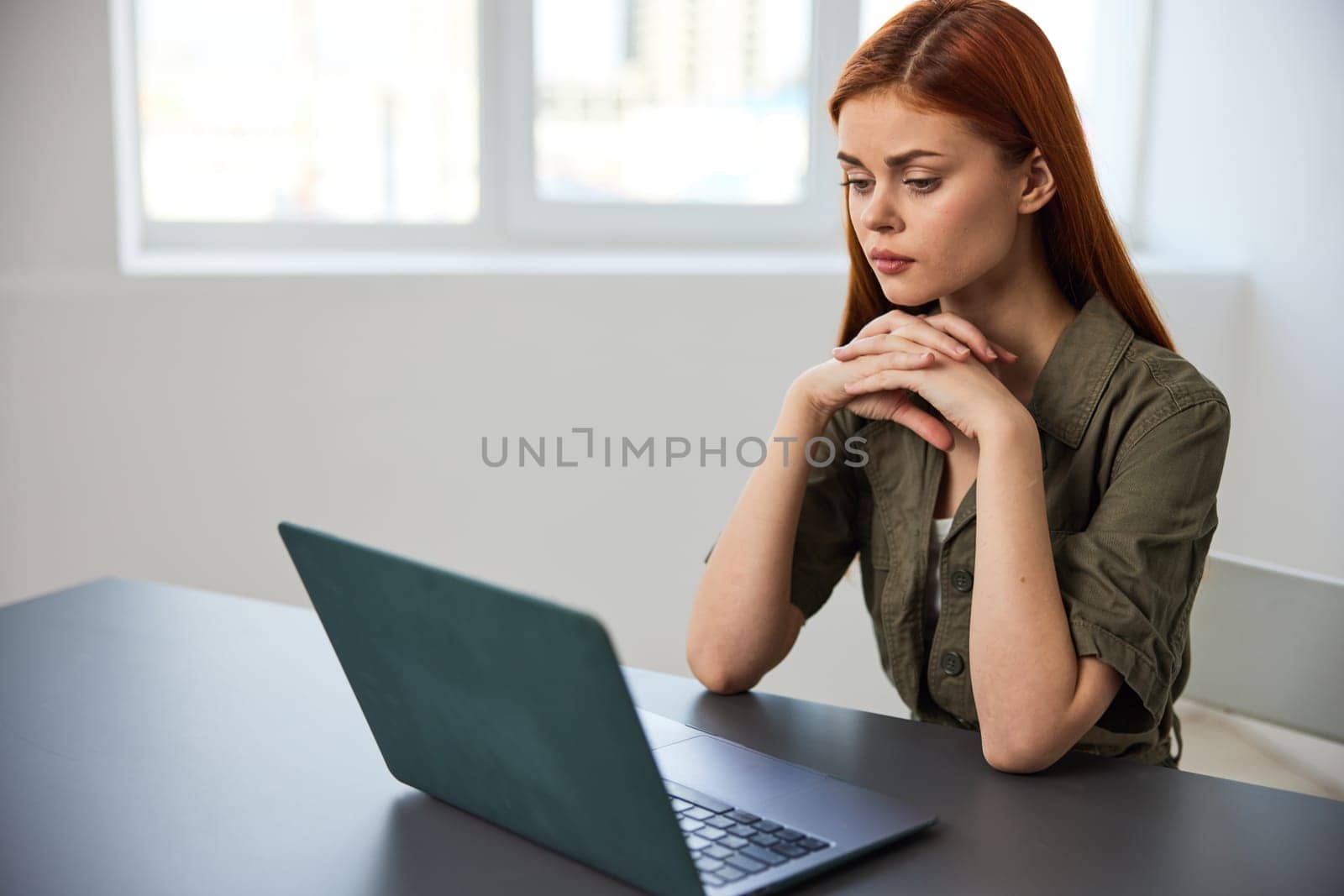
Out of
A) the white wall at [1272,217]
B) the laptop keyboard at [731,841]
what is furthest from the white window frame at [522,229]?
the laptop keyboard at [731,841]

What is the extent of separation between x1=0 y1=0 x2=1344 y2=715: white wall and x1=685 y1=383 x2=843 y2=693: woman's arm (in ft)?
4.17

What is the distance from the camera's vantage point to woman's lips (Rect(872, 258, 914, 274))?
4.16 feet

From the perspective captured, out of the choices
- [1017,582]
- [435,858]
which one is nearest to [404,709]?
[435,858]

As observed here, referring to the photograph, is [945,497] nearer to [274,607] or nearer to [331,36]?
[274,607]

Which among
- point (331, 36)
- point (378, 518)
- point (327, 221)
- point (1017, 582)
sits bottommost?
point (378, 518)

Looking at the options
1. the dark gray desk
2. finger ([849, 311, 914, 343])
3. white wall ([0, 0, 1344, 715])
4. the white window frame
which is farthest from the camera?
the white window frame

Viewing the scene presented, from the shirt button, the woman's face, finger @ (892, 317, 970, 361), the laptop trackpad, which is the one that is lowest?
the shirt button

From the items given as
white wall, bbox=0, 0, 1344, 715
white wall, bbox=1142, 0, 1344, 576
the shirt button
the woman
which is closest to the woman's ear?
the woman

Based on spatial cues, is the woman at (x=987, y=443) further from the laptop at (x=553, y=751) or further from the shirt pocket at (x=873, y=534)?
the laptop at (x=553, y=751)

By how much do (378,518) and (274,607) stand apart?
3.85 feet

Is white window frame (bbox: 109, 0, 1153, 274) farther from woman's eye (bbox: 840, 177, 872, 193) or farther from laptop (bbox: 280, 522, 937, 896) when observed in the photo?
laptop (bbox: 280, 522, 937, 896)

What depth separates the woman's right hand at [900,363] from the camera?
49.3 inches

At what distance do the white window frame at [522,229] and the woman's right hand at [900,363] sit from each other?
4.21 feet

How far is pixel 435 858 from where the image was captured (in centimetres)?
87
